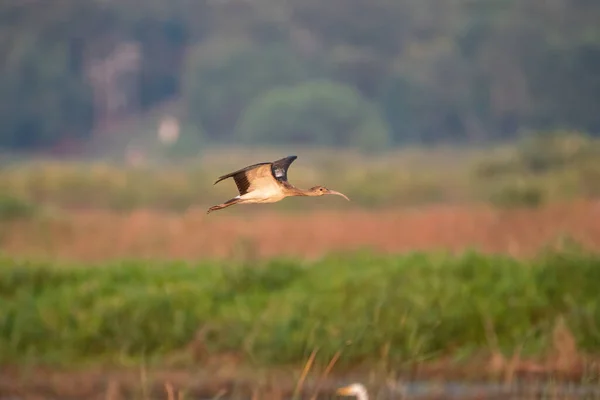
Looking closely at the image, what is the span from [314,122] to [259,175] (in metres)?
37.4

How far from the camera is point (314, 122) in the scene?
→ 43.5 metres

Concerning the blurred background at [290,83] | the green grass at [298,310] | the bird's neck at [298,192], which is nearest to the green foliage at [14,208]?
the green grass at [298,310]

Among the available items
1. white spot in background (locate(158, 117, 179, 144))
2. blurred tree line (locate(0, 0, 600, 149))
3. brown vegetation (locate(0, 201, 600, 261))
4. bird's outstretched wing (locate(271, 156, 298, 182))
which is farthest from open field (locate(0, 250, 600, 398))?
white spot in background (locate(158, 117, 179, 144))

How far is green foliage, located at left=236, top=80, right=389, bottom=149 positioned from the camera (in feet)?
140

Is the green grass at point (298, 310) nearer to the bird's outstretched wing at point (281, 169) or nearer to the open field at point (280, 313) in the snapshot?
the open field at point (280, 313)

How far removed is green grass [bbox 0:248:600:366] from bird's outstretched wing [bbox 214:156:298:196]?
5.17 meters

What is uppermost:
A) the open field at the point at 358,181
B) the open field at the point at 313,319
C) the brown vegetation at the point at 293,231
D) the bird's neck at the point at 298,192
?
the open field at the point at 358,181

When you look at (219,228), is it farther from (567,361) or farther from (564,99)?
(564,99)

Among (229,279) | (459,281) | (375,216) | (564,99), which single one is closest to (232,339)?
(229,279)

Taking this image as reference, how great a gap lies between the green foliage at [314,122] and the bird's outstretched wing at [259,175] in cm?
3524

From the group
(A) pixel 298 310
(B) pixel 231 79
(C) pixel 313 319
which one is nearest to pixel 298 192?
(C) pixel 313 319

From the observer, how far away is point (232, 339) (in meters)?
12.7

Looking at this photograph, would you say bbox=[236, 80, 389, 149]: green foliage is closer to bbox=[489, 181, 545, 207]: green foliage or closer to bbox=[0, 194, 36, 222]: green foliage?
bbox=[489, 181, 545, 207]: green foliage

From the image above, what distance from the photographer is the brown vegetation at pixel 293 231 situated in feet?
64.9
